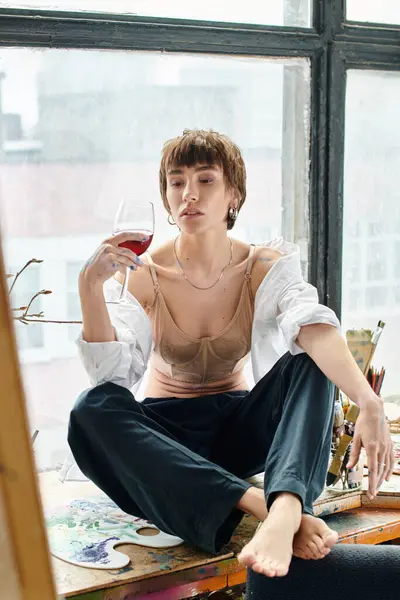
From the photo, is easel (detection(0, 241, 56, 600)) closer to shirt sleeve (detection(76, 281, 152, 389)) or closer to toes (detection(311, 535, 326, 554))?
toes (detection(311, 535, 326, 554))

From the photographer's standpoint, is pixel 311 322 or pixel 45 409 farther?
pixel 45 409

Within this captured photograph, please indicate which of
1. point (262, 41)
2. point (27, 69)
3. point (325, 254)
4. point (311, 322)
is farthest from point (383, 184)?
point (27, 69)

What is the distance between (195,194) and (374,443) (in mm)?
684

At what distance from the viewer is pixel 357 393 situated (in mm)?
1630

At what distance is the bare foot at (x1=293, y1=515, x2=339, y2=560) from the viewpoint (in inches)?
53.0

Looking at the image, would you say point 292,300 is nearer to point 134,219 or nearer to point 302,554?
point 134,219

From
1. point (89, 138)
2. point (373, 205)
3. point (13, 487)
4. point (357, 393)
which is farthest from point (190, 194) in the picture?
point (13, 487)

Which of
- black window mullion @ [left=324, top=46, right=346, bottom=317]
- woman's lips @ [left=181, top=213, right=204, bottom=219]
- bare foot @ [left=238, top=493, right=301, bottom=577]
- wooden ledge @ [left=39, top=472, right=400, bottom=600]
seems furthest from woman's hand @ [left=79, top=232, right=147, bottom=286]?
black window mullion @ [left=324, top=46, right=346, bottom=317]

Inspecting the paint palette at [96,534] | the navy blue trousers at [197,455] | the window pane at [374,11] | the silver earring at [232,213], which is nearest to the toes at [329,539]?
the navy blue trousers at [197,455]

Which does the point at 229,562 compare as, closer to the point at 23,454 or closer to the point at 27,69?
the point at 27,69

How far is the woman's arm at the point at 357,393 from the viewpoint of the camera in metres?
1.55

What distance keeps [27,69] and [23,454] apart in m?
1.93

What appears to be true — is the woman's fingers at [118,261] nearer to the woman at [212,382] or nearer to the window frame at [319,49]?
the woman at [212,382]

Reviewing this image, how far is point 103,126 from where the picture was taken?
2.16 meters
